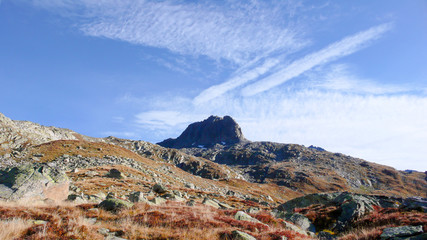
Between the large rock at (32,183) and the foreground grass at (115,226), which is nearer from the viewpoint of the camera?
the foreground grass at (115,226)

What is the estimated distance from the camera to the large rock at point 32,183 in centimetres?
1507

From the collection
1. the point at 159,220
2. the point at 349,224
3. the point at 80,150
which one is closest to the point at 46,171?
the point at 159,220

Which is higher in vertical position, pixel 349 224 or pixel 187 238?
pixel 187 238

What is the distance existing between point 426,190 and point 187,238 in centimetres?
17574

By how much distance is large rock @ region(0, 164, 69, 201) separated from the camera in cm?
1507

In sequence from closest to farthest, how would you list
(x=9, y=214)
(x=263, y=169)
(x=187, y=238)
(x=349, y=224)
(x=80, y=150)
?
(x=187, y=238) → (x=9, y=214) → (x=349, y=224) → (x=80, y=150) → (x=263, y=169)

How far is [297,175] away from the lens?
130m

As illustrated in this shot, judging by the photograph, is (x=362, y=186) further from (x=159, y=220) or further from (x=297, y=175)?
(x=159, y=220)

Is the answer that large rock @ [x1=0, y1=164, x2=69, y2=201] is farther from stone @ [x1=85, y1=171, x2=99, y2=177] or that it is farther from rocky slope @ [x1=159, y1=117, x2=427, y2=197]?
rocky slope @ [x1=159, y1=117, x2=427, y2=197]

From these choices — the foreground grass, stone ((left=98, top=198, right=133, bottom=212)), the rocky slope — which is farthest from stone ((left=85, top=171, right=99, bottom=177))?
the rocky slope

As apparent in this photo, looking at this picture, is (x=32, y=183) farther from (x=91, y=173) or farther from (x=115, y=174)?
(x=91, y=173)

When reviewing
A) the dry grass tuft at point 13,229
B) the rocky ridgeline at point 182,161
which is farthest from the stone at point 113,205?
the rocky ridgeline at point 182,161

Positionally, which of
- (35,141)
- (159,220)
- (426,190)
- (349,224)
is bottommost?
(426,190)

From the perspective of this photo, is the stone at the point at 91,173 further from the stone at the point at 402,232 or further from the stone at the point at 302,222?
the stone at the point at 402,232
